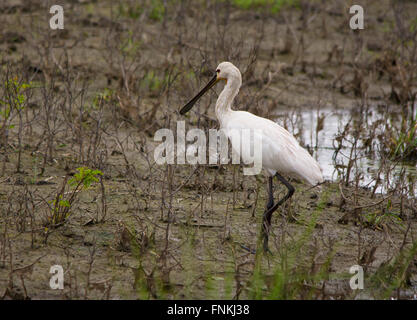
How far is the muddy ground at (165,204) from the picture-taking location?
4168 millimetres

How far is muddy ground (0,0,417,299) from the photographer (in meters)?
4.17

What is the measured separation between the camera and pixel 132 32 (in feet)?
31.4

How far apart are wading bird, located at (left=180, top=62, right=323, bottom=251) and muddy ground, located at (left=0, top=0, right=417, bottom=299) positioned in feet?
0.75

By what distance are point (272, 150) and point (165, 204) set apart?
83 centimetres

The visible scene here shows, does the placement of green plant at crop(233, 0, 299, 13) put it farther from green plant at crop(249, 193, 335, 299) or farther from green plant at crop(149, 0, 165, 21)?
green plant at crop(249, 193, 335, 299)

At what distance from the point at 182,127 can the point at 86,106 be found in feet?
4.36

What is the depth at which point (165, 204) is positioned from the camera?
5.09 m

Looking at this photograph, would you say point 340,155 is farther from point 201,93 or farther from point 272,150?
point 272,150

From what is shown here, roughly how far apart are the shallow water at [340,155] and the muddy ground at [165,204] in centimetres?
12
